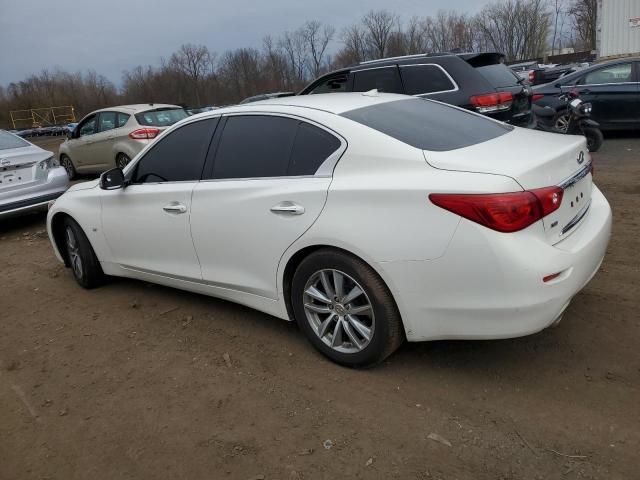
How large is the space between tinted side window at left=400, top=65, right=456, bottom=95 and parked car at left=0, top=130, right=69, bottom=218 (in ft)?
16.8

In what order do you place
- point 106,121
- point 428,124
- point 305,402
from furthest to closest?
point 106,121 < point 428,124 < point 305,402

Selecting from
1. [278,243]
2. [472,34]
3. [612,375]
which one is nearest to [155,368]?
[278,243]

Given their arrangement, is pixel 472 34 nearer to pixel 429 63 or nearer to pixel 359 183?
pixel 429 63

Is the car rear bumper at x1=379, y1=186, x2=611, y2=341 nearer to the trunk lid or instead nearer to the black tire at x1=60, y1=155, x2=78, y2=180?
the trunk lid

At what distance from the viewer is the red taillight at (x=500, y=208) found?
2617mm

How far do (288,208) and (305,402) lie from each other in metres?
1.09

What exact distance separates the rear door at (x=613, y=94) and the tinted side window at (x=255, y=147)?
29.0 feet

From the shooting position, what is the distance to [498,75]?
7.54 metres

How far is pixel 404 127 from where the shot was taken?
3.32 m

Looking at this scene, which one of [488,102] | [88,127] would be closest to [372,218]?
[488,102]

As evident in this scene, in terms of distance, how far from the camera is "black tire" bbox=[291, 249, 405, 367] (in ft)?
9.73

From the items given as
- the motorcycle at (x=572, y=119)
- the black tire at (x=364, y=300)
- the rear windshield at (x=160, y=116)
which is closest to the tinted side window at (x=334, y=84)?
the motorcycle at (x=572, y=119)

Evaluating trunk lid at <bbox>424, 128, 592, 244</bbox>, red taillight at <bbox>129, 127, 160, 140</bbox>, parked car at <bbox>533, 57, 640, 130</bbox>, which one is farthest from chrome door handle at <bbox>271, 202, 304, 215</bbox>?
parked car at <bbox>533, 57, 640, 130</bbox>

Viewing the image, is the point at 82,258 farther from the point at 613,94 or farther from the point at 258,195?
the point at 613,94
